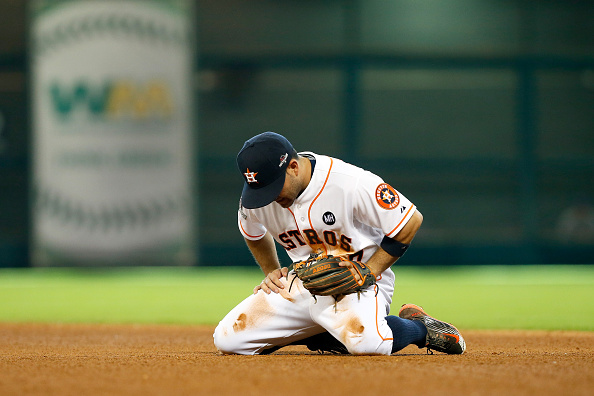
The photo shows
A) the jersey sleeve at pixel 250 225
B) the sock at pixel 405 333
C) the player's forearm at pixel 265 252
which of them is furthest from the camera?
the player's forearm at pixel 265 252

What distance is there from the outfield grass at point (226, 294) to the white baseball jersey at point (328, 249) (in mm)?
2273

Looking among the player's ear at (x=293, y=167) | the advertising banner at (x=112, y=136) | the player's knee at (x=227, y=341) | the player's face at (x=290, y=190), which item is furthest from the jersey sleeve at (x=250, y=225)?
the advertising banner at (x=112, y=136)

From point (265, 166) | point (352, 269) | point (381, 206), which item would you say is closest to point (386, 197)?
point (381, 206)

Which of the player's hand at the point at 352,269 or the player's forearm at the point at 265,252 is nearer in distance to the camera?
the player's hand at the point at 352,269

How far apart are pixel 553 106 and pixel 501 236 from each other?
2186mm

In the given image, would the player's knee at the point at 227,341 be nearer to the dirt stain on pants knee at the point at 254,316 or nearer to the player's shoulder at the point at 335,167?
the dirt stain on pants knee at the point at 254,316

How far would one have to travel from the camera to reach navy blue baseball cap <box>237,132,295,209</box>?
138 inches

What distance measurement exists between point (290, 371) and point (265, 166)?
0.88 m

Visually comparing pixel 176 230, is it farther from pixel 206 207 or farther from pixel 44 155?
pixel 44 155

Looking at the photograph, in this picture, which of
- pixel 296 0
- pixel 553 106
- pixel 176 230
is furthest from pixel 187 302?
pixel 553 106

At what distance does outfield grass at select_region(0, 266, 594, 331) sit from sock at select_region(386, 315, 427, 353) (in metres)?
2.09

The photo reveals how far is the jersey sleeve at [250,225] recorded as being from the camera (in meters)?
3.88

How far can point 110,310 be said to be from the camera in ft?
23.9

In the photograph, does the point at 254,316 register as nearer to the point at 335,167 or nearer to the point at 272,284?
the point at 272,284
